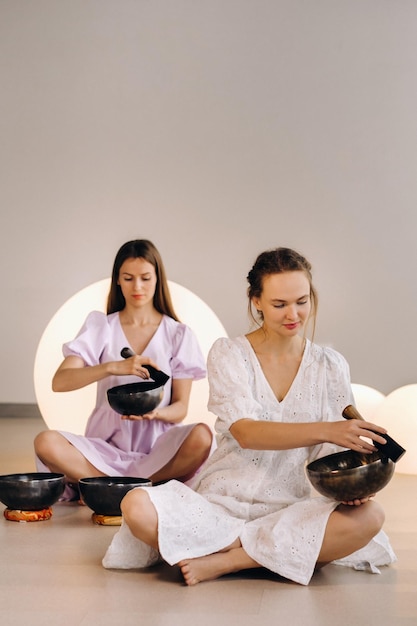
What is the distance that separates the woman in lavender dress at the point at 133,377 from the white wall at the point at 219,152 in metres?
2.38

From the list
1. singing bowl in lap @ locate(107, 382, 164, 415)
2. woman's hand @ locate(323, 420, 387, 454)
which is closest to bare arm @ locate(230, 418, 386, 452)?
woman's hand @ locate(323, 420, 387, 454)

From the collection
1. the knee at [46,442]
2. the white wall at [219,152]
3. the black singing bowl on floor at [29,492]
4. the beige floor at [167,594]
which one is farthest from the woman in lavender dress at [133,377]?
the white wall at [219,152]

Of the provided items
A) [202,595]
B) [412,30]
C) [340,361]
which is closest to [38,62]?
[412,30]

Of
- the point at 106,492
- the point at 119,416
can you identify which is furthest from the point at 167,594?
the point at 119,416

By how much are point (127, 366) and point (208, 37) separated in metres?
3.23

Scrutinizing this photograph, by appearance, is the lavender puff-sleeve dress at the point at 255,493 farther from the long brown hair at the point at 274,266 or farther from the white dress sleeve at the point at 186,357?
the white dress sleeve at the point at 186,357

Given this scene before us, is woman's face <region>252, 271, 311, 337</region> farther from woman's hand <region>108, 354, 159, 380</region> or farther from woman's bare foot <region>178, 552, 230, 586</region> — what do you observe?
woman's hand <region>108, 354, 159, 380</region>

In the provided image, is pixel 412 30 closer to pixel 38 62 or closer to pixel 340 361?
pixel 38 62

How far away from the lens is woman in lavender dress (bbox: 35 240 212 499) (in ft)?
10.7

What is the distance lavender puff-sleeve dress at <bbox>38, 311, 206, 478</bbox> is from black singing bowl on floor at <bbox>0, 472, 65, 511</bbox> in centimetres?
29

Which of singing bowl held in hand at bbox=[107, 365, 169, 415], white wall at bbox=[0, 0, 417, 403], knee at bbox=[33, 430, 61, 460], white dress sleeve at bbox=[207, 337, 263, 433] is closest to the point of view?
white dress sleeve at bbox=[207, 337, 263, 433]

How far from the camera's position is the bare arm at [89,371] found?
3.13m

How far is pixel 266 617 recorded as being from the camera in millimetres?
2039

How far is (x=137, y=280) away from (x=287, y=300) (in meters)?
1.07
